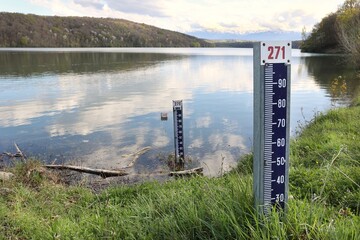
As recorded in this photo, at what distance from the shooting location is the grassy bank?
2.63 metres

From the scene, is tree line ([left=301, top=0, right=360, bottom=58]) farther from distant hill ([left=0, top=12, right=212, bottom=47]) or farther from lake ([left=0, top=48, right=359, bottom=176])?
distant hill ([left=0, top=12, right=212, bottom=47])

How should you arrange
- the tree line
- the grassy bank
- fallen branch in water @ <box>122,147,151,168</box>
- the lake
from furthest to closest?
1. the tree line
2. the lake
3. fallen branch in water @ <box>122,147,151,168</box>
4. the grassy bank

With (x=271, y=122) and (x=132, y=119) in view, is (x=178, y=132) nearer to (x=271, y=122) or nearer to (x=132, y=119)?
(x=132, y=119)

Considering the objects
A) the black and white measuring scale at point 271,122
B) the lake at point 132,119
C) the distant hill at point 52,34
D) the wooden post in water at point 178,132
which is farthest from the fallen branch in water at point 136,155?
the distant hill at point 52,34

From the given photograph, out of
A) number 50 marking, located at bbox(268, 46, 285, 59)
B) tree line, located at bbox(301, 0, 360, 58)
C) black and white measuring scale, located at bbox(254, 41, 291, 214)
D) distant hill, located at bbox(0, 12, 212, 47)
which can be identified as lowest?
black and white measuring scale, located at bbox(254, 41, 291, 214)

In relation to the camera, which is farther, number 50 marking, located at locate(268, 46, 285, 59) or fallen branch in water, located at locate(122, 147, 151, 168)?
fallen branch in water, located at locate(122, 147, 151, 168)

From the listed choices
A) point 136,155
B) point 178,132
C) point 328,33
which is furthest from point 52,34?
point 178,132

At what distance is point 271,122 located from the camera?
8.46ft

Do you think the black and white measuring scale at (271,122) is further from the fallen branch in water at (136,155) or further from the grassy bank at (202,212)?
the fallen branch in water at (136,155)

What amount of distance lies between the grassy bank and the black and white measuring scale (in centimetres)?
21

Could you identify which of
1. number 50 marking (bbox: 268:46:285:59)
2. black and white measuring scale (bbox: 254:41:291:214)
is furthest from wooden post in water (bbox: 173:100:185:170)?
number 50 marking (bbox: 268:46:285:59)

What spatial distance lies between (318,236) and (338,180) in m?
2.46

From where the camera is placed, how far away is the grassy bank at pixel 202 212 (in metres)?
2.63

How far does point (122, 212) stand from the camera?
430 centimetres
